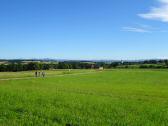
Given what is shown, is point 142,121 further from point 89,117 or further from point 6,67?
point 6,67

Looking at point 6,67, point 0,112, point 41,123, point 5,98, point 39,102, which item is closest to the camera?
point 41,123

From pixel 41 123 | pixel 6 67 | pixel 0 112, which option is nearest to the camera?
pixel 41 123

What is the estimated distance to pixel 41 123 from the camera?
14.9 metres

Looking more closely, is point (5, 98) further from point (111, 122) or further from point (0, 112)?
point (111, 122)

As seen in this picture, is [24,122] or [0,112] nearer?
[24,122]

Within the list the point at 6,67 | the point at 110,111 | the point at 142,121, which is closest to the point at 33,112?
the point at 110,111

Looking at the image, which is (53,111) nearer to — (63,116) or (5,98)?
(63,116)

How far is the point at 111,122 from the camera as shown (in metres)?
15.3

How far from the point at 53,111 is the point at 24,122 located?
8.89 feet

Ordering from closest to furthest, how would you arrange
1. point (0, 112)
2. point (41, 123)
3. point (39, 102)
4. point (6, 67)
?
1. point (41, 123)
2. point (0, 112)
3. point (39, 102)
4. point (6, 67)

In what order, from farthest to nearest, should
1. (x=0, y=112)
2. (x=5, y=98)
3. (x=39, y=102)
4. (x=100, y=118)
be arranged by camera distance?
(x=5, y=98), (x=39, y=102), (x=0, y=112), (x=100, y=118)

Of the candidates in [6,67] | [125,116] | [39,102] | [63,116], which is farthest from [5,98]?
[6,67]

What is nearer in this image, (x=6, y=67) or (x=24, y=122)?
(x=24, y=122)

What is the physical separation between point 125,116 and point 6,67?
11756 cm
